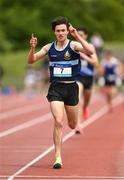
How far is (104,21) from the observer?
7075 centimetres

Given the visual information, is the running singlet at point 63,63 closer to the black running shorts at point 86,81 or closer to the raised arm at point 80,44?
the raised arm at point 80,44

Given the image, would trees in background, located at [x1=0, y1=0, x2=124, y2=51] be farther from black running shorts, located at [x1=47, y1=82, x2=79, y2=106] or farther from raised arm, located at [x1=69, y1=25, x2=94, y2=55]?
raised arm, located at [x1=69, y1=25, x2=94, y2=55]

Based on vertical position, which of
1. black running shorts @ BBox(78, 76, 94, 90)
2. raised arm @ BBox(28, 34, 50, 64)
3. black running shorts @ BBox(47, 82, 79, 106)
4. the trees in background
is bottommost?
the trees in background

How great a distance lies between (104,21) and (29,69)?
77.2 ft

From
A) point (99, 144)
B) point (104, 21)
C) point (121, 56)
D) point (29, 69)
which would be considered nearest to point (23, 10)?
point (104, 21)

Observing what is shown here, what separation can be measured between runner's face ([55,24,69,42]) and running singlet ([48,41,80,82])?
0.68 ft

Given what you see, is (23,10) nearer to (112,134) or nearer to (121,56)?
(121,56)

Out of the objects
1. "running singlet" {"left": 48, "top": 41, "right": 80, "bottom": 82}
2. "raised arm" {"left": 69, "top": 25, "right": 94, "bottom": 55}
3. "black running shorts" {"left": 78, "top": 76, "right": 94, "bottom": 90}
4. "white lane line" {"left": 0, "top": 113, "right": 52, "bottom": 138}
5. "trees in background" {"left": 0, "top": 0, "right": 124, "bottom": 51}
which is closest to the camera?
"raised arm" {"left": 69, "top": 25, "right": 94, "bottom": 55}

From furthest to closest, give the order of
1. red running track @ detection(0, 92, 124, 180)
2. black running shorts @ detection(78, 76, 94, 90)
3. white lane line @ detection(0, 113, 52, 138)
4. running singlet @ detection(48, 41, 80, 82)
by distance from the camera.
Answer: black running shorts @ detection(78, 76, 94, 90) → white lane line @ detection(0, 113, 52, 138) → running singlet @ detection(48, 41, 80, 82) → red running track @ detection(0, 92, 124, 180)

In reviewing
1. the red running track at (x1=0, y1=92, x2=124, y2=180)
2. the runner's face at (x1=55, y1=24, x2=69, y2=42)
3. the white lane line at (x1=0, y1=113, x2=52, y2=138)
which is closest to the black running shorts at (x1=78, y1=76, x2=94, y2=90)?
the red running track at (x1=0, y1=92, x2=124, y2=180)

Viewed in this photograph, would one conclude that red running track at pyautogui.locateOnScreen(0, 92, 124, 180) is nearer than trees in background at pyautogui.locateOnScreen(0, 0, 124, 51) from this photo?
Yes

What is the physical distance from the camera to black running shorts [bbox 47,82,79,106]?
485 inches

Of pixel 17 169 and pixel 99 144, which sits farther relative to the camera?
pixel 99 144

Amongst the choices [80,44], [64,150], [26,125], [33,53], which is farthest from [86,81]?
[33,53]
